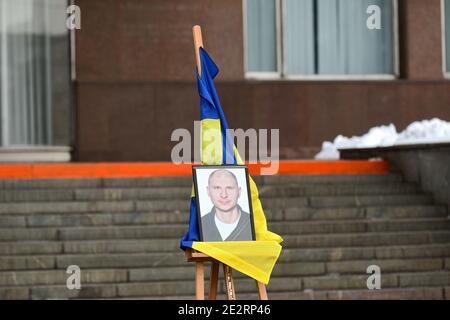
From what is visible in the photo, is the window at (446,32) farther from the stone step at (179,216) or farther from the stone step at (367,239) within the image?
the stone step at (367,239)

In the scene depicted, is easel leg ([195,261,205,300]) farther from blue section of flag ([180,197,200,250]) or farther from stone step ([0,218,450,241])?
stone step ([0,218,450,241])

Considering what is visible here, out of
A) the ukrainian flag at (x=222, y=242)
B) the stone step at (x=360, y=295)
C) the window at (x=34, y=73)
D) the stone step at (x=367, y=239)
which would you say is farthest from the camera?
the window at (x=34, y=73)

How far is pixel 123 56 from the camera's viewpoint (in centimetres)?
1708

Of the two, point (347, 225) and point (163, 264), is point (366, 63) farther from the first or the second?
point (163, 264)

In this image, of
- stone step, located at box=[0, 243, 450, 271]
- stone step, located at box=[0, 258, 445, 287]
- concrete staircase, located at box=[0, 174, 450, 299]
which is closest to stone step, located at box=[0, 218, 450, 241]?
concrete staircase, located at box=[0, 174, 450, 299]

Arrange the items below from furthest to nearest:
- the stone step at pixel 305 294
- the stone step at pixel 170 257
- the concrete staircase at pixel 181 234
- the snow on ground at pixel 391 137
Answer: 1. the snow on ground at pixel 391 137
2. the stone step at pixel 170 257
3. the concrete staircase at pixel 181 234
4. the stone step at pixel 305 294

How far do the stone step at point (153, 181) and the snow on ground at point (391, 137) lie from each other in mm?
804

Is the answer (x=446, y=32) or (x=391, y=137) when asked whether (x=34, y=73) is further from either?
(x=446, y=32)

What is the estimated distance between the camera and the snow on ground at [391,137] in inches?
592

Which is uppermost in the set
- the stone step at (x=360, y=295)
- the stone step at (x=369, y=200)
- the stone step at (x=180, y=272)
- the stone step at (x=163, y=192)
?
the stone step at (x=163, y=192)

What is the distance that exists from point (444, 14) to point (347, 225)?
6432 mm

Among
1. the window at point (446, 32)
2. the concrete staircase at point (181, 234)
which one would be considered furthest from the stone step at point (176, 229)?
the window at point (446, 32)

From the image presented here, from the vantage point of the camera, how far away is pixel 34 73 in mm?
17703
